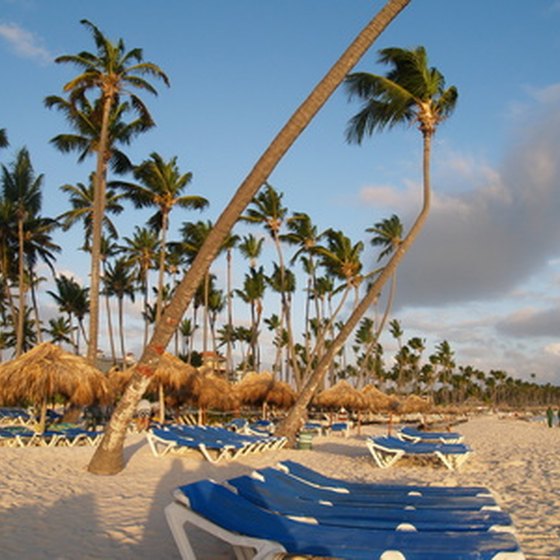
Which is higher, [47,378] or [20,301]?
[20,301]

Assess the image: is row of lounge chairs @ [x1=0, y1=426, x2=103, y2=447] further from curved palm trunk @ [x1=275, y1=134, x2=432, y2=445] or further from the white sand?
curved palm trunk @ [x1=275, y1=134, x2=432, y2=445]

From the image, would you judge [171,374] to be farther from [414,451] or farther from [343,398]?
[343,398]

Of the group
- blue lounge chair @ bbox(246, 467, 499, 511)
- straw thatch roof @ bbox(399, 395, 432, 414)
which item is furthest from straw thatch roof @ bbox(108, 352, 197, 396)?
straw thatch roof @ bbox(399, 395, 432, 414)

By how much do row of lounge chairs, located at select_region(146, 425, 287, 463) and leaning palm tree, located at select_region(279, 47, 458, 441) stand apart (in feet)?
12.5

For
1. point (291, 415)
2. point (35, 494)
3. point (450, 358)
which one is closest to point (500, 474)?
point (291, 415)

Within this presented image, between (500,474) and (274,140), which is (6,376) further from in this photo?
(500,474)

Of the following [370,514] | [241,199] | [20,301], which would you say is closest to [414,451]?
[241,199]

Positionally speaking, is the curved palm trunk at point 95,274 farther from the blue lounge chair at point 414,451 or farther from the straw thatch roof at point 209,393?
the blue lounge chair at point 414,451

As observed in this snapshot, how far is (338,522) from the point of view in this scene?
12.7 ft

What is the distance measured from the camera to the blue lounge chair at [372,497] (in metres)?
4.62

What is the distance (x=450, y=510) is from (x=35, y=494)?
4991 mm

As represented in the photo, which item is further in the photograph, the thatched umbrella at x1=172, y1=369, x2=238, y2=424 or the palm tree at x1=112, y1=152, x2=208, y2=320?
the palm tree at x1=112, y1=152, x2=208, y2=320

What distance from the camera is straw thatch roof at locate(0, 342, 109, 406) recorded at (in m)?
13.7

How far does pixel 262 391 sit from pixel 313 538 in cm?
2122
